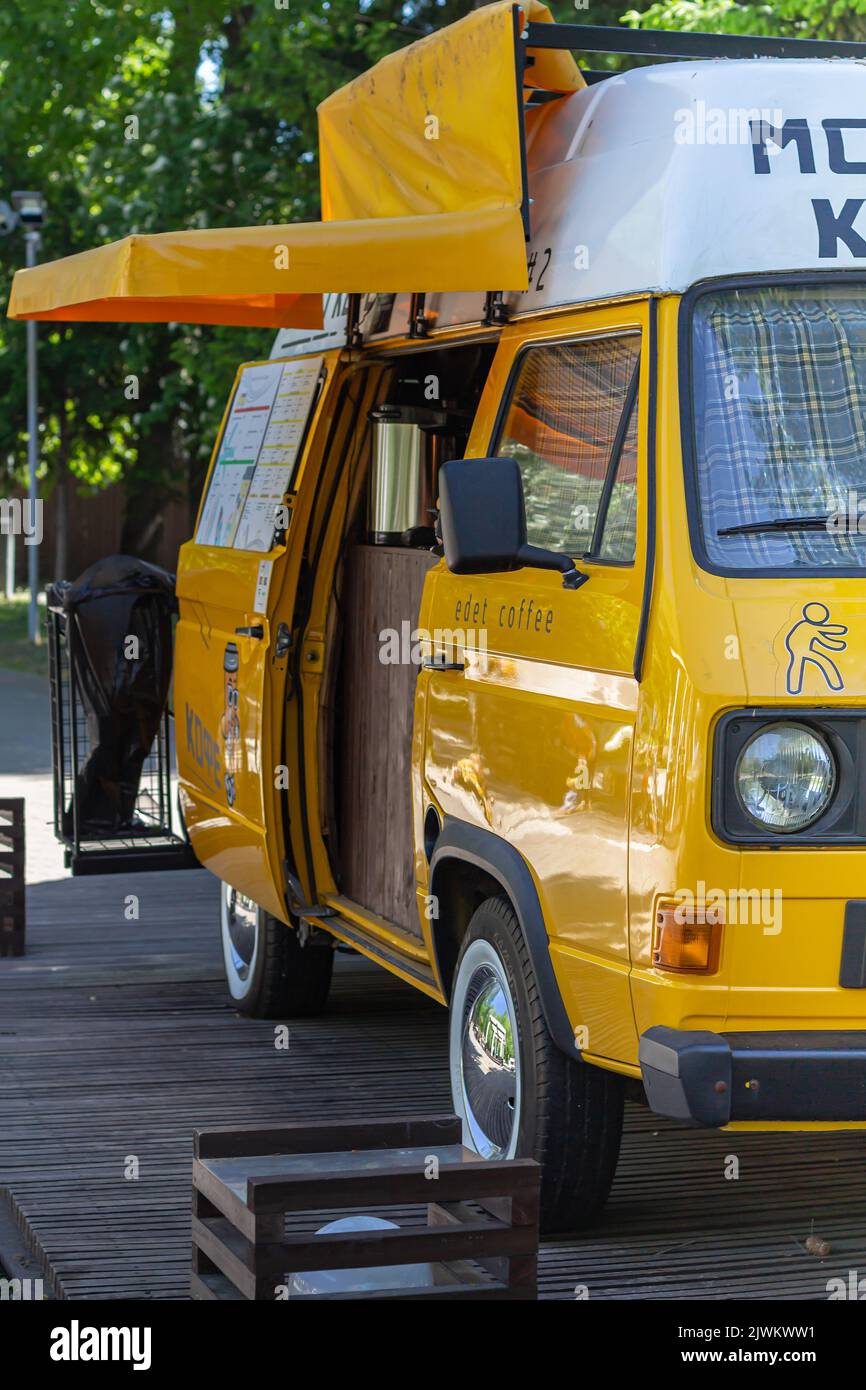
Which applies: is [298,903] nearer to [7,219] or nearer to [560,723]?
[560,723]

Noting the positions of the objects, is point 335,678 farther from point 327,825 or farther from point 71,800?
point 71,800

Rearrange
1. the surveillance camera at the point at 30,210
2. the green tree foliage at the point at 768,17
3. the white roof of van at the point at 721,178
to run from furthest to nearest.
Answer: the surveillance camera at the point at 30,210, the green tree foliage at the point at 768,17, the white roof of van at the point at 721,178

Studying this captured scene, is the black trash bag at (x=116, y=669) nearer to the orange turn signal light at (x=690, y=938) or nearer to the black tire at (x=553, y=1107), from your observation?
the black tire at (x=553, y=1107)

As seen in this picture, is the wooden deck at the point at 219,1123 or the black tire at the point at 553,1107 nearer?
the black tire at the point at 553,1107

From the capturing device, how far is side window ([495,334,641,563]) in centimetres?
483

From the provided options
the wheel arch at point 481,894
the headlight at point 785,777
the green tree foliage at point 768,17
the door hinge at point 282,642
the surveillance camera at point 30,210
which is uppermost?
the surveillance camera at point 30,210

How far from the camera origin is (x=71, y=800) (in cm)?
912

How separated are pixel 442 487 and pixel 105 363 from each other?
76.5 feet

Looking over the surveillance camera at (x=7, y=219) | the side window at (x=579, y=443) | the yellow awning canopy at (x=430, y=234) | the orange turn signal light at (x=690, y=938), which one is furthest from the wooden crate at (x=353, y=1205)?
the surveillance camera at (x=7, y=219)

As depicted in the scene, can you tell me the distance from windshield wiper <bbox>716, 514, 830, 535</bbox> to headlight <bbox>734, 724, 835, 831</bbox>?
0.47 meters

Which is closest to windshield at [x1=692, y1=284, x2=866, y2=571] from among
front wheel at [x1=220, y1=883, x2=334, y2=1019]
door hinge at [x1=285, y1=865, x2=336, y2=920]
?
door hinge at [x1=285, y1=865, x2=336, y2=920]

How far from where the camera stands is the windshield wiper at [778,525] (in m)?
4.54

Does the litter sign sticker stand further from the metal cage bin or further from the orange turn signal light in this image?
the orange turn signal light

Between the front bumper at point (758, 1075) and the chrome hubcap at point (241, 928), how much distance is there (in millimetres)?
3764
